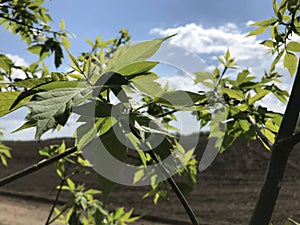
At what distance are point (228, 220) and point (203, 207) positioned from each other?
2.07 ft

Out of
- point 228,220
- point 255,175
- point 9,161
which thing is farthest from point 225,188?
point 9,161

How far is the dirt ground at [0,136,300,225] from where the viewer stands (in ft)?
12.7

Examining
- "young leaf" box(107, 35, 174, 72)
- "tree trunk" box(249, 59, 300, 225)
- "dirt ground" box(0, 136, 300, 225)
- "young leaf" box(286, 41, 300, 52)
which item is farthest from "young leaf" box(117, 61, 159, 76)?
"dirt ground" box(0, 136, 300, 225)

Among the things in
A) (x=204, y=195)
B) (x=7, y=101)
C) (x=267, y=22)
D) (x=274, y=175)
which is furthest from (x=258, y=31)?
(x=204, y=195)

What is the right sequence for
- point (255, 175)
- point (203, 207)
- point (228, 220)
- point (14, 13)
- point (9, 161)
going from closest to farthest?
1. point (14, 13)
2. point (228, 220)
3. point (203, 207)
4. point (255, 175)
5. point (9, 161)

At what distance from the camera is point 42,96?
0.22m

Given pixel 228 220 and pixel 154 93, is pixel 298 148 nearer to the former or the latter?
pixel 228 220

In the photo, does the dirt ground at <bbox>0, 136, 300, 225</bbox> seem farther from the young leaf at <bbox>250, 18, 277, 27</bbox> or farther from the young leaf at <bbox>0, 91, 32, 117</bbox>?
the young leaf at <bbox>0, 91, 32, 117</bbox>

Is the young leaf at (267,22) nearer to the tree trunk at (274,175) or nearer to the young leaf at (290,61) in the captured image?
the young leaf at (290,61)

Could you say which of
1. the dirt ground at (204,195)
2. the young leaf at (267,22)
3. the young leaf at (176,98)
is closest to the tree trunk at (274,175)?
the young leaf at (176,98)

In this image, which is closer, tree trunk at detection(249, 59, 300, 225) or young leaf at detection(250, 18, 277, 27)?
tree trunk at detection(249, 59, 300, 225)

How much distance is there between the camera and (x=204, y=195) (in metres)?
4.73

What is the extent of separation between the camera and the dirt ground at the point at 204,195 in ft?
12.7

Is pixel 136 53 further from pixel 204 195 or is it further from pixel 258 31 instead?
pixel 204 195
